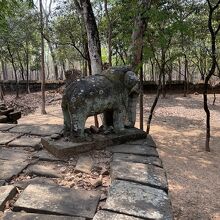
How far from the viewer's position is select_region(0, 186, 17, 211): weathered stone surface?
Result: 1978 mm

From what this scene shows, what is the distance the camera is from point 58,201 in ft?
6.62

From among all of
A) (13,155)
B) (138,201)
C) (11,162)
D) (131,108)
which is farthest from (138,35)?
(138,201)

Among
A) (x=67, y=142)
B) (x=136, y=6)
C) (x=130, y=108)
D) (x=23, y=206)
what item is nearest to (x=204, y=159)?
(x=136, y=6)

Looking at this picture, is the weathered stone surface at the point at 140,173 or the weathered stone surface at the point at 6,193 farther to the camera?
the weathered stone surface at the point at 140,173

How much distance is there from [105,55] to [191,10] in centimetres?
1327

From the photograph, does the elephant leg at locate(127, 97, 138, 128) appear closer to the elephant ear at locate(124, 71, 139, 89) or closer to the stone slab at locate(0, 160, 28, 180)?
the elephant ear at locate(124, 71, 139, 89)

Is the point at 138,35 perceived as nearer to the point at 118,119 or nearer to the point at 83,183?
the point at 118,119

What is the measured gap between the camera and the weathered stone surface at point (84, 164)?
267 cm

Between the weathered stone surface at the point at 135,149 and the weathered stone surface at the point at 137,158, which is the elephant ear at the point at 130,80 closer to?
the weathered stone surface at the point at 135,149

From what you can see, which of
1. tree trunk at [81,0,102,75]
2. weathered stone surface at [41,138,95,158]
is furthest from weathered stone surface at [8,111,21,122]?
weathered stone surface at [41,138,95,158]

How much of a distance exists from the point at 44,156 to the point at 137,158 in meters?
0.86

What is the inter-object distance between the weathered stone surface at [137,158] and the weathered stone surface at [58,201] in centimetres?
73

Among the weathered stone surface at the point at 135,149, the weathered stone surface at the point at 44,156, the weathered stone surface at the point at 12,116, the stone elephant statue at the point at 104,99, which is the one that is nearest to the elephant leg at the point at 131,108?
the stone elephant statue at the point at 104,99

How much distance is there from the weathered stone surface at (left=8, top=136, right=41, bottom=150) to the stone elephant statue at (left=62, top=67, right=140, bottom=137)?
→ 0.37 metres
